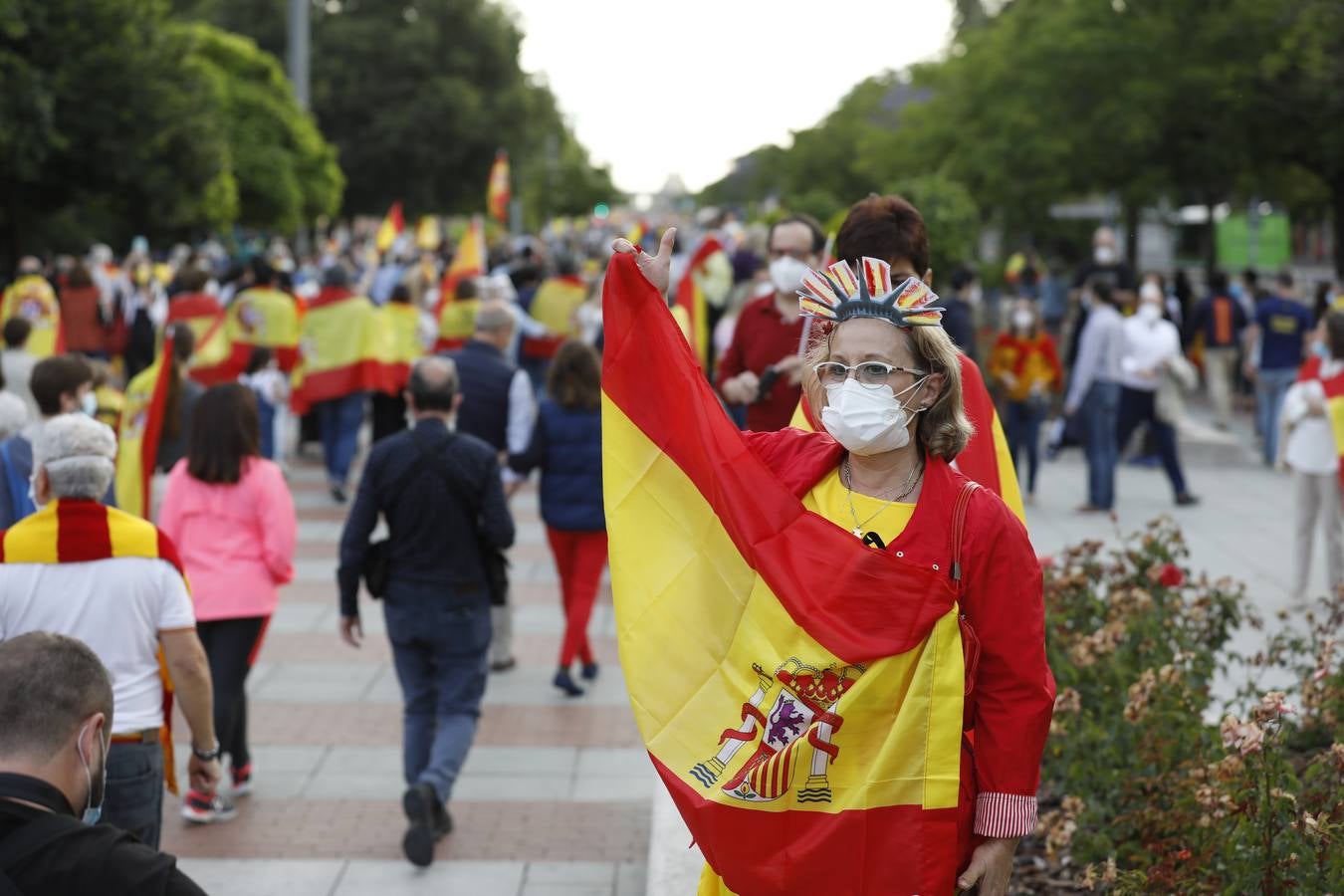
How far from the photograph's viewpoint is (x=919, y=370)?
12.1 ft

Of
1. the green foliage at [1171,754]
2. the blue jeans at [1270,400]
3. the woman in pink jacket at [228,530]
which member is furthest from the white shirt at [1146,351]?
the woman in pink jacket at [228,530]

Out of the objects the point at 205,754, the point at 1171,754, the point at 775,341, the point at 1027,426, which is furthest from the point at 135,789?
the point at 1027,426

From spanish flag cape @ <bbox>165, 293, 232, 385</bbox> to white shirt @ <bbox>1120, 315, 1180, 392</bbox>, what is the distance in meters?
7.42

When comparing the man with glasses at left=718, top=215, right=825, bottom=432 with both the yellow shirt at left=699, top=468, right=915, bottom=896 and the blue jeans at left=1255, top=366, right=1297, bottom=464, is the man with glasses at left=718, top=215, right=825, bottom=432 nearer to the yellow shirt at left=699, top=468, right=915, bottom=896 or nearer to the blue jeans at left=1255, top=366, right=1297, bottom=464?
the yellow shirt at left=699, top=468, right=915, bottom=896

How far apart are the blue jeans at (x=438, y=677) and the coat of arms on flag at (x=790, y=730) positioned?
331cm

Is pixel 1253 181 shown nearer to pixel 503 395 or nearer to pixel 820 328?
pixel 503 395

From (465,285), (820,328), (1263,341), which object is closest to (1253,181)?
(1263,341)

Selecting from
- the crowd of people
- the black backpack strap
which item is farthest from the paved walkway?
the black backpack strap

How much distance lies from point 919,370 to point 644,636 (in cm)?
83

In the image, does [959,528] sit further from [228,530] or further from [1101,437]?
[1101,437]

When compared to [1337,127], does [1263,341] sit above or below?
below

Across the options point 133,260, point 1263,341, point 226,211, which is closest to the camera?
point 1263,341

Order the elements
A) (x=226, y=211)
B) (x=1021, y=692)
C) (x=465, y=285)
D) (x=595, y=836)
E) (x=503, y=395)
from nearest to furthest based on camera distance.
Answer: (x=1021, y=692) < (x=595, y=836) < (x=503, y=395) < (x=465, y=285) < (x=226, y=211)

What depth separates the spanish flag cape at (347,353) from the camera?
1477 cm
